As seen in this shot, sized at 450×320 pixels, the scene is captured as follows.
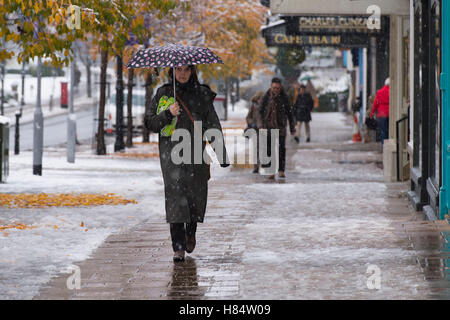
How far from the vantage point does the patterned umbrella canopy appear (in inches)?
334

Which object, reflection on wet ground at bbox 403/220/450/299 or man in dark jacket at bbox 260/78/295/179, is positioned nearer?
reflection on wet ground at bbox 403/220/450/299

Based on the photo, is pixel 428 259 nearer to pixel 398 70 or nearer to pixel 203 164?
pixel 203 164

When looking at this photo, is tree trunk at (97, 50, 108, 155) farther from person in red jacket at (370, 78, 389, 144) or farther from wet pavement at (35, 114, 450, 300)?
wet pavement at (35, 114, 450, 300)

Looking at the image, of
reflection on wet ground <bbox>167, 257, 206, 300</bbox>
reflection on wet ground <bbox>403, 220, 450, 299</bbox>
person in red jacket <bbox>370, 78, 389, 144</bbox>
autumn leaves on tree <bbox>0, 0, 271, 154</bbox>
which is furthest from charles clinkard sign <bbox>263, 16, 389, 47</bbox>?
reflection on wet ground <bbox>167, 257, 206, 300</bbox>

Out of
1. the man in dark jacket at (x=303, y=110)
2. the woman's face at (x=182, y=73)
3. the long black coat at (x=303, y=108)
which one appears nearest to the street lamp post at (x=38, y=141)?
the woman's face at (x=182, y=73)

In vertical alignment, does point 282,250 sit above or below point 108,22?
below

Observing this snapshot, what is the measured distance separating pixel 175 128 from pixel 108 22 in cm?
629

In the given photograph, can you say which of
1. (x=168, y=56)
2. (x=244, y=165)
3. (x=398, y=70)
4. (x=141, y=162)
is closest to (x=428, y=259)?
(x=168, y=56)

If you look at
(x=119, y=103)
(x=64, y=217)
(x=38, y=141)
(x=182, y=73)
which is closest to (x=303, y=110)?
(x=119, y=103)

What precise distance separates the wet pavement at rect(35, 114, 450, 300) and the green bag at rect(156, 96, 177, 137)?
1.14 meters

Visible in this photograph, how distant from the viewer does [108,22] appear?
14.7 meters

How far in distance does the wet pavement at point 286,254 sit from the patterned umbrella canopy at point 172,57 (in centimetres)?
171

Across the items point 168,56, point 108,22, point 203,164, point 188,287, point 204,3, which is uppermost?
point 204,3

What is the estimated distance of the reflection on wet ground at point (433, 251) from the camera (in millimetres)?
7484
